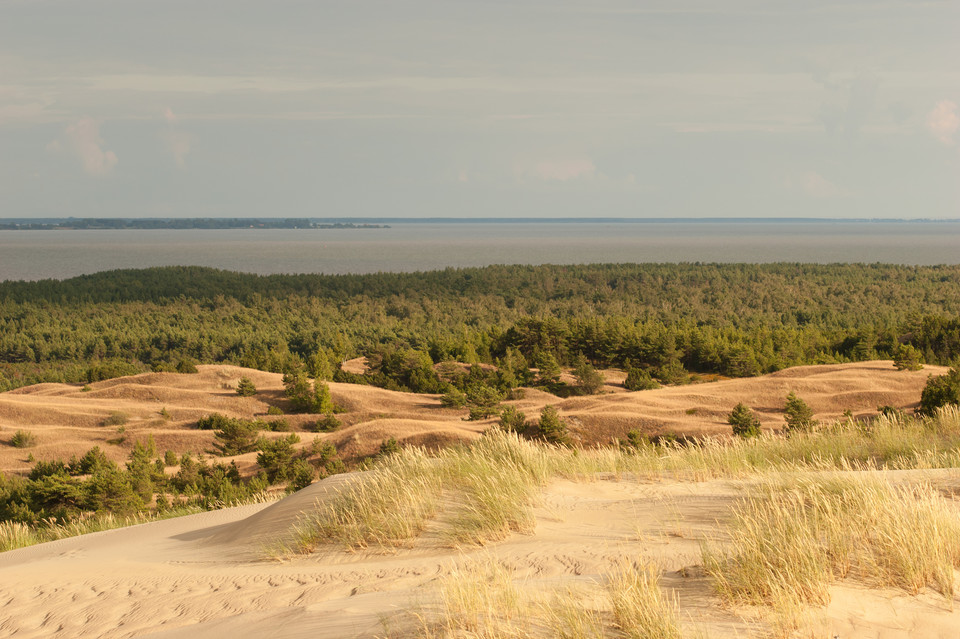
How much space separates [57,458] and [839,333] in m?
41.6

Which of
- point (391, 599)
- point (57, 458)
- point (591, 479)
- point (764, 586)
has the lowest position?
point (57, 458)

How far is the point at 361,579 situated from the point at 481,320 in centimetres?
5782

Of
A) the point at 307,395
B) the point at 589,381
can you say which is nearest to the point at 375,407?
the point at 307,395

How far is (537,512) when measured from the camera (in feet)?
22.3

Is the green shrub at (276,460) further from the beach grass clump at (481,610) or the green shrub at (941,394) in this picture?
the beach grass clump at (481,610)

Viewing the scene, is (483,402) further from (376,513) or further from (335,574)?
(335,574)

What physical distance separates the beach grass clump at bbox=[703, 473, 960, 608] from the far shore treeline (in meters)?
30.9

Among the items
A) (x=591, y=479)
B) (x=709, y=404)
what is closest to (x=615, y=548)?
(x=591, y=479)

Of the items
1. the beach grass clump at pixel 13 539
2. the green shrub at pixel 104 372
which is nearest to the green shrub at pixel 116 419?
the green shrub at pixel 104 372

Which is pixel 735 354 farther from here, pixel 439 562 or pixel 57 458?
pixel 439 562

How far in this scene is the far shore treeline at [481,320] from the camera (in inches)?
1578

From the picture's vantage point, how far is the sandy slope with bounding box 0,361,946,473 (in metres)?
25.0

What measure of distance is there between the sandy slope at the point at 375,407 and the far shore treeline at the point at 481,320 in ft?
10.6

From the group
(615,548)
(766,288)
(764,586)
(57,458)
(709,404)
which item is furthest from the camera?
(766,288)
